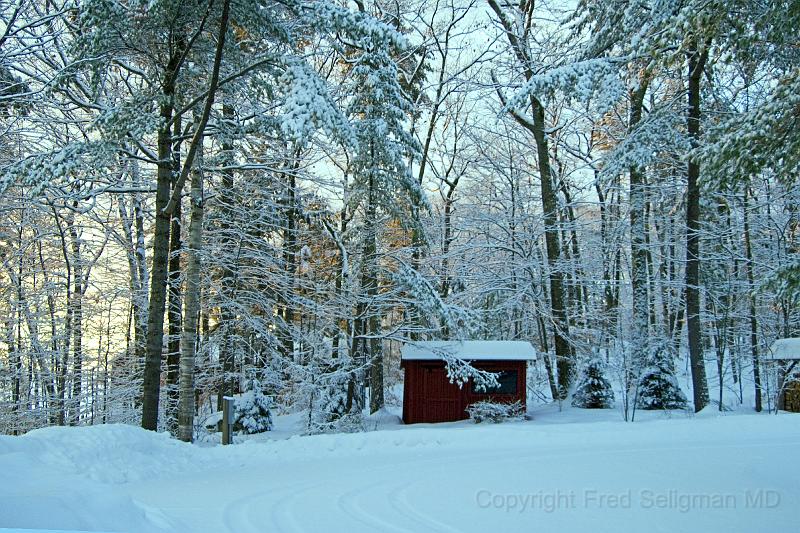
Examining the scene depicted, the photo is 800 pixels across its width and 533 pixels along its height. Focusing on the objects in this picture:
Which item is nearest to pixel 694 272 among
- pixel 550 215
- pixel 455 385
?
pixel 550 215

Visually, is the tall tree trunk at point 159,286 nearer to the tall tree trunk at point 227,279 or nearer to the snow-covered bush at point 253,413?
the tall tree trunk at point 227,279

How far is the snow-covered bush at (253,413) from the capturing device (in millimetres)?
15516

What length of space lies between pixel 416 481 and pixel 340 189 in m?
9.37

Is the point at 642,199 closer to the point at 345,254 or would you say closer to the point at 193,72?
the point at 345,254

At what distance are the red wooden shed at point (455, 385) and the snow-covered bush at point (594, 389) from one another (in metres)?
1.69

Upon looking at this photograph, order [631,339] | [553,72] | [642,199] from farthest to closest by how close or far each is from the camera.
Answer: [642,199], [631,339], [553,72]

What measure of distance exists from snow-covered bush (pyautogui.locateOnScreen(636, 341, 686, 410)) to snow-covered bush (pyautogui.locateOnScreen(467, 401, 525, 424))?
4023mm

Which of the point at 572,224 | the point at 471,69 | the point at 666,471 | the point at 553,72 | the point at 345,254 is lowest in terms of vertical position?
the point at 666,471

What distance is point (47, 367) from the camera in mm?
16672

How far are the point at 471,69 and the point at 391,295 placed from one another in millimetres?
9298

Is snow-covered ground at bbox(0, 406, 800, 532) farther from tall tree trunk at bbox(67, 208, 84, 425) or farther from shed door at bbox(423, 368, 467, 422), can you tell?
tall tree trunk at bbox(67, 208, 84, 425)

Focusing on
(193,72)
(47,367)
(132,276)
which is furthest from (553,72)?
(47,367)

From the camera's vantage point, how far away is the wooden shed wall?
58.2ft

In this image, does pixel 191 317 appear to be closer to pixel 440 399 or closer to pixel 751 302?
pixel 440 399
